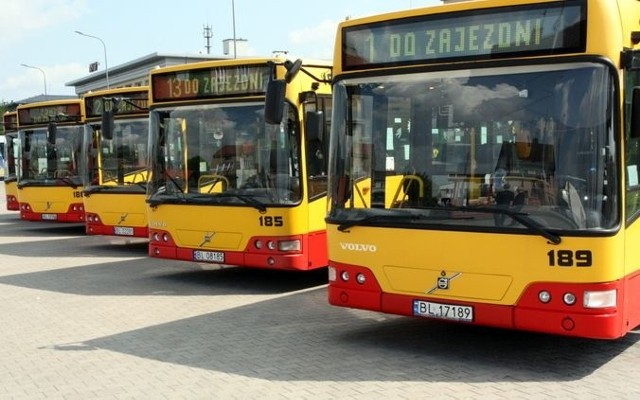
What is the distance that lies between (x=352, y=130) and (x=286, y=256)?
11.0 ft

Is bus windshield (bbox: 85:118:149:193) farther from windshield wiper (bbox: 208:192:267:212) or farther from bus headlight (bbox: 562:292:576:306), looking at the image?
bus headlight (bbox: 562:292:576:306)

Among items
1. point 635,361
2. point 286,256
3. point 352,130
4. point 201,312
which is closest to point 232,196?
point 286,256

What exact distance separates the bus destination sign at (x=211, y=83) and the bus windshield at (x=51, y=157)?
7089 mm

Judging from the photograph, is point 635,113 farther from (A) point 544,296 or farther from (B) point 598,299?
(A) point 544,296

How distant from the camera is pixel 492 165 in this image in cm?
644

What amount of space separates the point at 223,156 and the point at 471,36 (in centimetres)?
494

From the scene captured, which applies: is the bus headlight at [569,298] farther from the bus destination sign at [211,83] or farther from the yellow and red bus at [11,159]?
the yellow and red bus at [11,159]

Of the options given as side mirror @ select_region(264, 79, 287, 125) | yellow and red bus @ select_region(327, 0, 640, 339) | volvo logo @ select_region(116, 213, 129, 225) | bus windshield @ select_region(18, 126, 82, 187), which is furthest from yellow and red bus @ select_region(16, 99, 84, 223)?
yellow and red bus @ select_region(327, 0, 640, 339)

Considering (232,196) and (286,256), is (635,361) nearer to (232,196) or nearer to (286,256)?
(286,256)

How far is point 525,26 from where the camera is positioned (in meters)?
6.30

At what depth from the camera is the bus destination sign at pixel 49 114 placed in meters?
18.0

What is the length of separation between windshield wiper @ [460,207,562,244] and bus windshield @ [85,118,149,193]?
9.55 metres

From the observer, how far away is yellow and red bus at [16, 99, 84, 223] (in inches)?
706

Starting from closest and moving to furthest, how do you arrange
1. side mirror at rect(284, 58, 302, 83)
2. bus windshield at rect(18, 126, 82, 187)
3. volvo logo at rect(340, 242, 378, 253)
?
volvo logo at rect(340, 242, 378, 253) → side mirror at rect(284, 58, 302, 83) → bus windshield at rect(18, 126, 82, 187)
